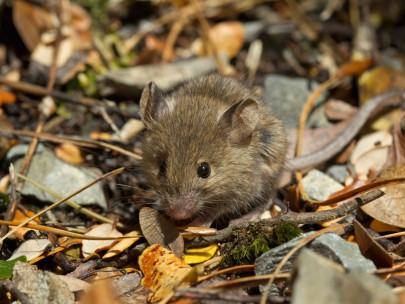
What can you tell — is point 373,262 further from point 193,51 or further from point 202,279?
point 193,51

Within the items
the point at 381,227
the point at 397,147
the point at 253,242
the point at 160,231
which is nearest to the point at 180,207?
the point at 160,231

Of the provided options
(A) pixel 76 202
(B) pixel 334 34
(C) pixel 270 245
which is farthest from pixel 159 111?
(B) pixel 334 34

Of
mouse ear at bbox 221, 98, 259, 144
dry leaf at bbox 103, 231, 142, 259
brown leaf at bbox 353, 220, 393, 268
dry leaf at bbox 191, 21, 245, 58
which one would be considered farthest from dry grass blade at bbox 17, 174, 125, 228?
dry leaf at bbox 191, 21, 245, 58

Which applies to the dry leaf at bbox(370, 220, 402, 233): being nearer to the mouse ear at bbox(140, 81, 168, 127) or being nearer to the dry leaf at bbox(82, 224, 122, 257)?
the mouse ear at bbox(140, 81, 168, 127)

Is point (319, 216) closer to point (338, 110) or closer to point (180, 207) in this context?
point (180, 207)

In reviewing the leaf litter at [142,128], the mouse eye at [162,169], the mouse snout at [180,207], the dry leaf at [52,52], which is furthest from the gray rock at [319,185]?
the dry leaf at [52,52]

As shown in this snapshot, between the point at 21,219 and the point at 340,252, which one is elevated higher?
the point at 340,252

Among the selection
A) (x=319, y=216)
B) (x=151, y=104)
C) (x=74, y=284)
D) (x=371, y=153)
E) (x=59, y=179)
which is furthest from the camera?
(x=371, y=153)
